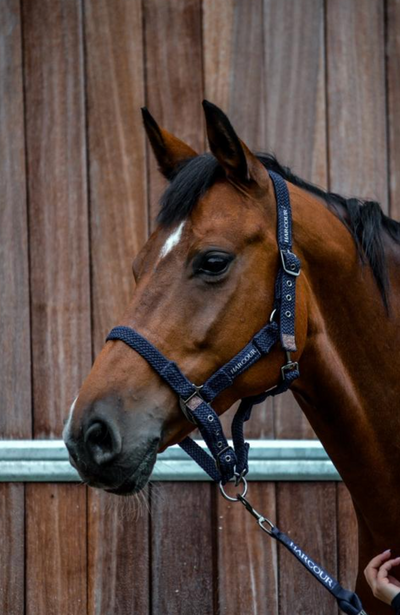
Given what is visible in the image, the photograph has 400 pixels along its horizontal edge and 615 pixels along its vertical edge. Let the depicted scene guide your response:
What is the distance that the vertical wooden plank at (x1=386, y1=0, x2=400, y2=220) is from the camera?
3.09 m

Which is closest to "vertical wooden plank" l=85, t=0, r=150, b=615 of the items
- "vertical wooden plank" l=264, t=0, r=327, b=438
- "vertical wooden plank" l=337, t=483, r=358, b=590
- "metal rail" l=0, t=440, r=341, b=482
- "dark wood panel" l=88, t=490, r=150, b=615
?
"dark wood panel" l=88, t=490, r=150, b=615

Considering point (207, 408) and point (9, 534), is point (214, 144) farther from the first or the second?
point (9, 534)

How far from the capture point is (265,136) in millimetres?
3023

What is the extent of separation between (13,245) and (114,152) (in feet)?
1.71

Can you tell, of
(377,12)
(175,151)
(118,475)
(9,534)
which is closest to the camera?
(118,475)

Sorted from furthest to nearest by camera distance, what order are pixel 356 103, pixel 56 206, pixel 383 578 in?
1. pixel 356 103
2. pixel 56 206
3. pixel 383 578

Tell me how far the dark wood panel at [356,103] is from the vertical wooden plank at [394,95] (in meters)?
0.03

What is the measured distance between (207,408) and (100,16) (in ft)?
6.12

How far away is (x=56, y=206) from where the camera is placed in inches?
117

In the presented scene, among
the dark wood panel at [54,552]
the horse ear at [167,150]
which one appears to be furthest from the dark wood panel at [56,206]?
the horse ear at [167,150]

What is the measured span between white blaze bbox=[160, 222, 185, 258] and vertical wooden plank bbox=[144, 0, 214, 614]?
3.11ft

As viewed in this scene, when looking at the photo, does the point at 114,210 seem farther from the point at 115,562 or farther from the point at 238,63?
the point at 115,562

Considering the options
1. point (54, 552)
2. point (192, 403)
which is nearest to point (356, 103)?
point (192, 403)

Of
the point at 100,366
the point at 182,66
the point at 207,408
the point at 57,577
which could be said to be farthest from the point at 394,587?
the point at 182,66
